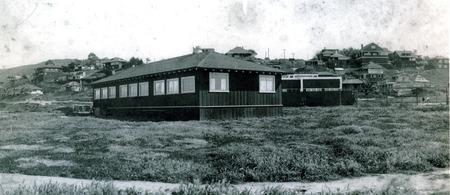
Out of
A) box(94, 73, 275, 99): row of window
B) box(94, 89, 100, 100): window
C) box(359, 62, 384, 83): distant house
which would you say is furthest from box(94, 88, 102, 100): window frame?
box(359, 62, 384, 83): distant house

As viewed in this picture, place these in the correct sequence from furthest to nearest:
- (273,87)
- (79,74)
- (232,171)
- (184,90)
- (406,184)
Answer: (79,74), (273,87), (184,90), (232,171), (406,184)

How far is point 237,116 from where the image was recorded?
24.0 metres

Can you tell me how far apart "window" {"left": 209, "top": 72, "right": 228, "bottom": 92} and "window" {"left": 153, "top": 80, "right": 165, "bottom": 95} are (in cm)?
447

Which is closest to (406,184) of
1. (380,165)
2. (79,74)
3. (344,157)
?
(380,165)

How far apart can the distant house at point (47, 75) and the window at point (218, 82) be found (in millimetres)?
103278

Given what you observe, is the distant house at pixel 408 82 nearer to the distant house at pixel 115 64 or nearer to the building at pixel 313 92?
the building at pixel 313 92

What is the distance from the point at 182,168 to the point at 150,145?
14.5 feet

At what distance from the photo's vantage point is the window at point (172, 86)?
2475 centimetres

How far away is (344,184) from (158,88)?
20603 millimetres

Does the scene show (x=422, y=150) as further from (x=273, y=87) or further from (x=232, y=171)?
(x=273, y=87)

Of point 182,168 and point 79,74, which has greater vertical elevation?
point 79,74

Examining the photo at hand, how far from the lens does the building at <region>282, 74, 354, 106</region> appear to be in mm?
40031

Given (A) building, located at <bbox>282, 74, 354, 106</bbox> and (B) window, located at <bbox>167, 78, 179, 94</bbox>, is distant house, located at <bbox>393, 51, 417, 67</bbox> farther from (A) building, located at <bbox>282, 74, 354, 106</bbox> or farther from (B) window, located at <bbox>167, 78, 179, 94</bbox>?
(B) window, located at <bbox>167, 78, 179, 94</bbox>

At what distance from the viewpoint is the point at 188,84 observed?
23531 mm
